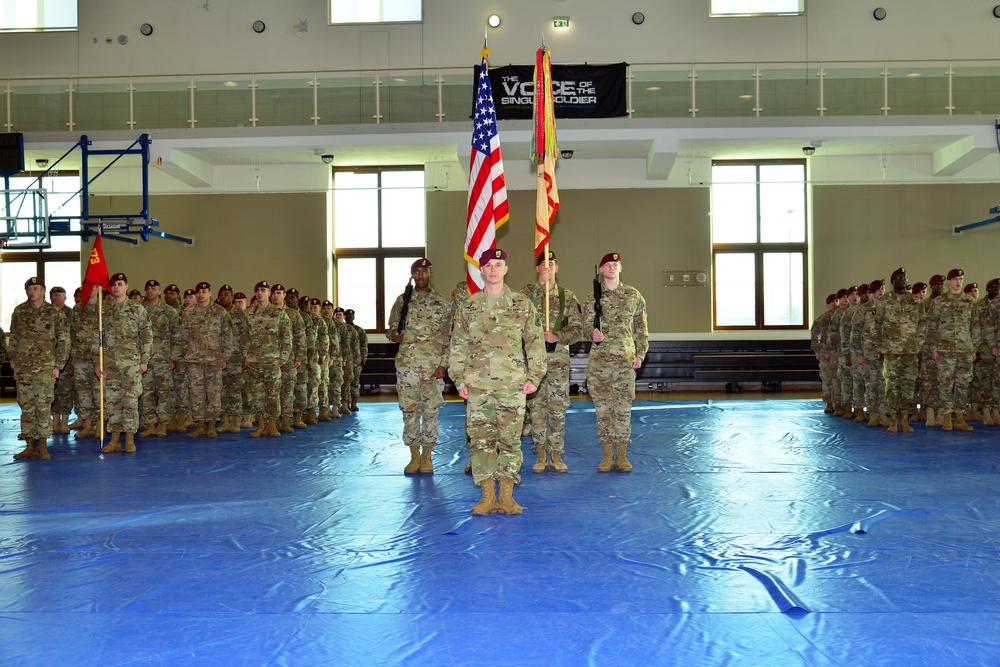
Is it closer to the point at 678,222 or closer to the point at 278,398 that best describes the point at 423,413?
the point at 278,398

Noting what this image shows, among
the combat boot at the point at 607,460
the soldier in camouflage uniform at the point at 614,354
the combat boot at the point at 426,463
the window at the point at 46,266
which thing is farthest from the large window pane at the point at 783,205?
the window at the point at 46,266

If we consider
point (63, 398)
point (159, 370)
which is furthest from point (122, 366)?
point (63, 398)

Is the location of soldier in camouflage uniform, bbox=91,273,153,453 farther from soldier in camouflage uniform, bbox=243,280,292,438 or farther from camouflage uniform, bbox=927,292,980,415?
camouflage uniform, bbox=927,292,980,415

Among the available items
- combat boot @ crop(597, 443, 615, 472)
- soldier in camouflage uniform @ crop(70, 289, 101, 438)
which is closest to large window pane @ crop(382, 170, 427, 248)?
soldier in camouflage uniform @ crop(70, 289, 101, 438)

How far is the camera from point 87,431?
972 centimetres

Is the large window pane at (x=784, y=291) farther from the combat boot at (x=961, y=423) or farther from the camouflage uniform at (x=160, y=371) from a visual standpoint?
the camouflage uniform at (x=160, y=371)

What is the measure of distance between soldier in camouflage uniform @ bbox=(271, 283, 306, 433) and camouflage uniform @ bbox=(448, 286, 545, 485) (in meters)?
4.92

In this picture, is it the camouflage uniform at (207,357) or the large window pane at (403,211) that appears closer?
the camouflage uniform at (207,357)

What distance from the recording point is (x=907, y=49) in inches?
A: 711

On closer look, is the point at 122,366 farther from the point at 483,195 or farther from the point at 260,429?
the point at 483,195

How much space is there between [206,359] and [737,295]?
12386 mm

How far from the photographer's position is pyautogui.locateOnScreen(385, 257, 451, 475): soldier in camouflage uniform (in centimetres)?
700

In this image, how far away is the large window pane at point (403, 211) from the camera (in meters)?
18.7

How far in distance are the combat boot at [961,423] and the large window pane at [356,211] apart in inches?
489
